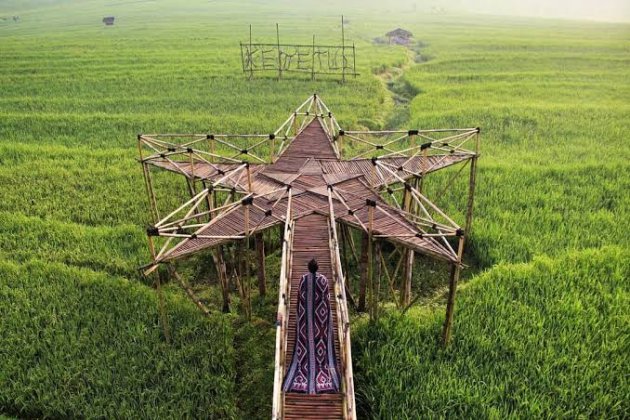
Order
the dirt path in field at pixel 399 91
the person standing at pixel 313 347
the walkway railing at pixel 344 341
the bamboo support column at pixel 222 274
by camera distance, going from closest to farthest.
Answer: the walkway railing at pixel 344 341
the person standing at pixel 313 347
the bamboo support column at pixel 222 274
the dirt path in field at pixel 399 91

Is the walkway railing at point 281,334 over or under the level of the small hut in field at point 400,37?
under

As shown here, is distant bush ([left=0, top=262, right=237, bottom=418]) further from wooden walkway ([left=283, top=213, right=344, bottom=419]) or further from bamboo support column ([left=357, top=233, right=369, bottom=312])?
bamboo support column ([left=357, top=233, right=369, bottom=312])

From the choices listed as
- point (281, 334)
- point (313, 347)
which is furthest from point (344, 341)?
point (281, 334)

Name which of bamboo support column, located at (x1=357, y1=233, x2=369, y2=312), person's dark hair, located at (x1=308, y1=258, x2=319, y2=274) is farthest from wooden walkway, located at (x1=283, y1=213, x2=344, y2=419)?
person's dark hair, located at (x1=308, y1=258, x2=319, y2=274)

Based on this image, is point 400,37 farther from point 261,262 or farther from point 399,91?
point 261,262

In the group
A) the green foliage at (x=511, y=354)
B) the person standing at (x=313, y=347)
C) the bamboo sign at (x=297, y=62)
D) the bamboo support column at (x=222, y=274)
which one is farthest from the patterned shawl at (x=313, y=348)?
the bamboo sign at (x=297, y=62)

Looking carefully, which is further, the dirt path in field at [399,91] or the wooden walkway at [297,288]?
the dirt path in field at [399,91]

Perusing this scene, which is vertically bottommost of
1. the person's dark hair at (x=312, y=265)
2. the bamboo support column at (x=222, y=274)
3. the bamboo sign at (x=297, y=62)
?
the bamboo support column at (x=222, y=274)

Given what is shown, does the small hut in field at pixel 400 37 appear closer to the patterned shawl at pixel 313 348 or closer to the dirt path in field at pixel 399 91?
the dirt path in field at pixel 399 91
